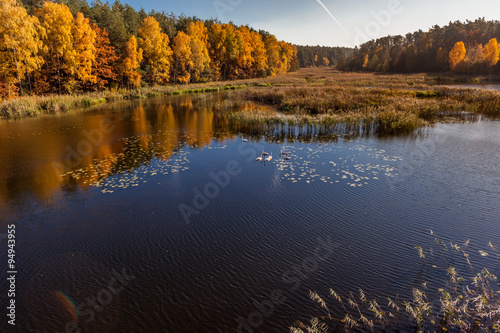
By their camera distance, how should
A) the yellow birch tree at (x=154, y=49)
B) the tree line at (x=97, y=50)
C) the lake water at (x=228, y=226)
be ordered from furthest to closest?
the yellow birch tree at (x=154, y=49) → the tree line at (x=97, y=50) → the lake water at (x=228, y=226)

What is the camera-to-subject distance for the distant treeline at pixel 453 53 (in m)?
65.7

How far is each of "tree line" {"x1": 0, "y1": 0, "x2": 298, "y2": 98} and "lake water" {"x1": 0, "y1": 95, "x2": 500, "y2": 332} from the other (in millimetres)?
25569

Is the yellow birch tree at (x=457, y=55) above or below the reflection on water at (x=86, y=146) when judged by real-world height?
above

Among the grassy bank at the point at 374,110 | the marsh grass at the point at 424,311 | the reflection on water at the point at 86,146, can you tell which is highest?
the grassy bank at the point at 374,110

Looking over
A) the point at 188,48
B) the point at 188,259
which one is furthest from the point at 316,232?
the point at 188,48

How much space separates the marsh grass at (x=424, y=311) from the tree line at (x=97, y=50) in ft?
136

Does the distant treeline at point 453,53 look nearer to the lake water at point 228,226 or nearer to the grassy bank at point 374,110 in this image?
the grassy bank at point 374,110

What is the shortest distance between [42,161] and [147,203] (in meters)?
9.00

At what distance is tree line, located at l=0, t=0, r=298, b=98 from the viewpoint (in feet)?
103

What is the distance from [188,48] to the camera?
2397 inches

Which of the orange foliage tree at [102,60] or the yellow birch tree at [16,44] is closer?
the yellow birch tree at [16,44]

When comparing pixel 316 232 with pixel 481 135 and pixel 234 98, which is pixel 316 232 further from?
pixel 234 98

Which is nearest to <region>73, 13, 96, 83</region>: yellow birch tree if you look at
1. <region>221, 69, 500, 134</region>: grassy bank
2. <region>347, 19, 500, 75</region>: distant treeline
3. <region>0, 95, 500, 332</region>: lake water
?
<region>221, 69, 500, 134</region>: grassy bank

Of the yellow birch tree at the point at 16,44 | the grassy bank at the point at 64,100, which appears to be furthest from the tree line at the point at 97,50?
the grassy bank at the point at 64,100
